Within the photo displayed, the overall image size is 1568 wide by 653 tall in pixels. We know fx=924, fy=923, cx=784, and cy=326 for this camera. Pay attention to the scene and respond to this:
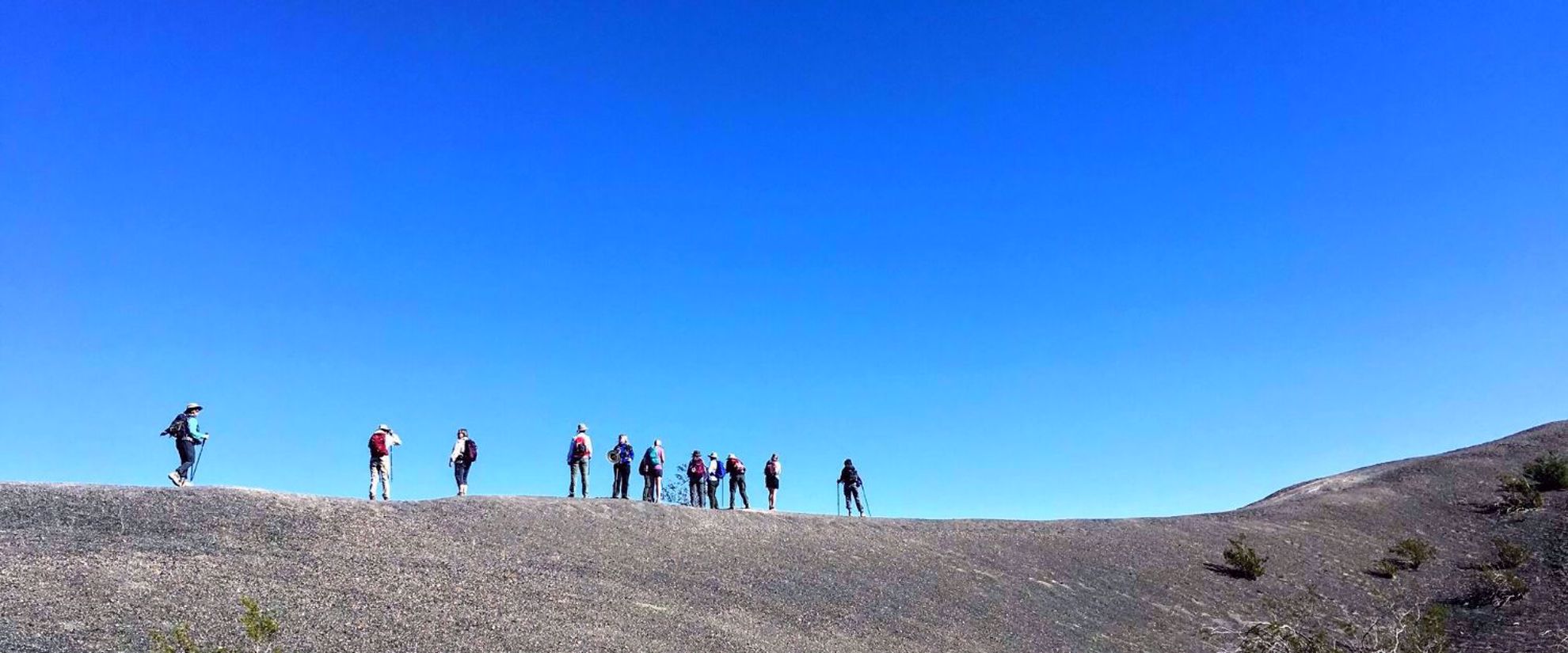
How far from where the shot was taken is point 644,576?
16.0m

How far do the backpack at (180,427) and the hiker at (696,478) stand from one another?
10.4 m

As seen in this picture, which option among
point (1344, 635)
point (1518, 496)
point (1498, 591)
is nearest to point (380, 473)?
point (1344, 635)

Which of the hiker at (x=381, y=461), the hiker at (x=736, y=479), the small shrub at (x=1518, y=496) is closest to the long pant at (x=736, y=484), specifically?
the hiker at (x=736, y=479)

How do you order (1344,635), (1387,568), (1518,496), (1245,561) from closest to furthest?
(1344,635) → (1245,561) → (1387,568) → (1518,496)

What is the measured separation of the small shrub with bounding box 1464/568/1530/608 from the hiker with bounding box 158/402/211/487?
87.5ft

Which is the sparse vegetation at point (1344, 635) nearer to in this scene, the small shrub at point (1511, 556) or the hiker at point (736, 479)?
the small shrub at point (1511, 556)

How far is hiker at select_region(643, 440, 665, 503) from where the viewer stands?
21.9 metres

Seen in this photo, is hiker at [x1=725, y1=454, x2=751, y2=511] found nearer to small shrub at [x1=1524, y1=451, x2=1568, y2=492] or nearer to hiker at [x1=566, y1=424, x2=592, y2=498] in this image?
hiker at [x1=566, y1=424, x2=592, y2=498]

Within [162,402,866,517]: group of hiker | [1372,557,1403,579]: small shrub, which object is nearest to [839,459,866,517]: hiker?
[162,402,866,517]: group of hiker

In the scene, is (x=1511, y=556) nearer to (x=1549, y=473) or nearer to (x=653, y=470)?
(x=1549, y=473)

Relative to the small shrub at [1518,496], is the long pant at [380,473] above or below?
above

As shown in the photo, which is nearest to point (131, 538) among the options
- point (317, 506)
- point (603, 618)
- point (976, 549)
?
point (317, 506)

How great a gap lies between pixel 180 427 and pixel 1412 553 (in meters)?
28.2

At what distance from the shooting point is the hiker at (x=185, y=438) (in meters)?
16.9
